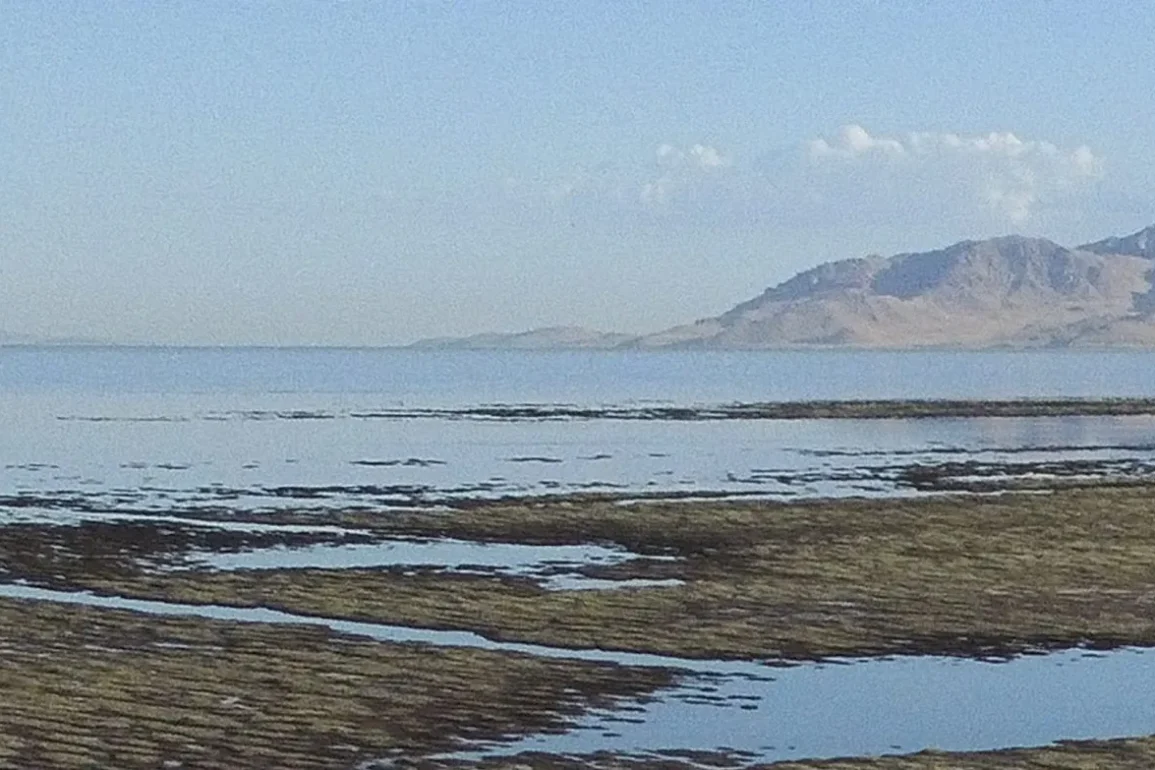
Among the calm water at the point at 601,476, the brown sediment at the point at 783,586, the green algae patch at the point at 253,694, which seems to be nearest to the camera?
the green algae patch at the point at 253,694

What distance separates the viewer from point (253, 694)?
18.9 metres

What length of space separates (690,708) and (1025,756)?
3672mm

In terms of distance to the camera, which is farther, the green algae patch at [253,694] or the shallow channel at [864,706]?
the shallow channel at [864,706]

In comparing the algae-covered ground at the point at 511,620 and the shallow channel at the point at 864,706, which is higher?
the algae-covered ground at the point at 511,620

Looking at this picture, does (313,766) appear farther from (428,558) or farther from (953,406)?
(953,406)

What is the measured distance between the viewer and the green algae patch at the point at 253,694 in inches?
656

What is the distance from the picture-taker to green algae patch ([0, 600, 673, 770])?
656 inches

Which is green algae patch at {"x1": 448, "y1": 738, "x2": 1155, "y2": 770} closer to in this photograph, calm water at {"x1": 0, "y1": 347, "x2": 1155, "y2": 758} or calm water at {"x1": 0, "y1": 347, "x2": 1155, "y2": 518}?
calm water at {"x1": 0, "y1": 347, "x2": 1155, "y2": 758}

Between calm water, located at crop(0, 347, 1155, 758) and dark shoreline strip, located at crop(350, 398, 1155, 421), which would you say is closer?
calm water, located at crop(0, 347, 1155, 758)

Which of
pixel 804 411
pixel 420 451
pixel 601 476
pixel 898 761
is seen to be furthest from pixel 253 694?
pixel 804 411

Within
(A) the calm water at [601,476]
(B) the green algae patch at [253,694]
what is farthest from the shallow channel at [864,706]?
(B) the green algae patch at [253,694]

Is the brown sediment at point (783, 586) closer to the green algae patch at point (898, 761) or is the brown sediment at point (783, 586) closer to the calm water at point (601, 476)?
the calm water at point (601, 476)

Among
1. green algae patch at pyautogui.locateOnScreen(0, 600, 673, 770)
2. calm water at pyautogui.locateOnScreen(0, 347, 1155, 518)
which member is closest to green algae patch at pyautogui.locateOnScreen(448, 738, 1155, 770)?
green algae patch at pyautogui.locateOnScreen(0, 600, 673, 770)

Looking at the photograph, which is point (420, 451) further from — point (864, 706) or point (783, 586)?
point (864, 706)
